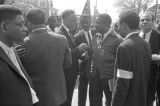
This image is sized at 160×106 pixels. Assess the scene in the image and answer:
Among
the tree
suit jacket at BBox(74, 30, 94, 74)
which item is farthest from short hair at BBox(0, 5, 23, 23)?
the tree

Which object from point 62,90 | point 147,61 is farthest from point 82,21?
point 147,61

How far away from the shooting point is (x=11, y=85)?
6.53 ft

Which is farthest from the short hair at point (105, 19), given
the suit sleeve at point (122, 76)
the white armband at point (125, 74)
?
the white armband at point (125, 74)

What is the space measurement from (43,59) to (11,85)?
4.52 feet

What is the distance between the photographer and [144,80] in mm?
3207

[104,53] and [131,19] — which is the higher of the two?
[131,19]

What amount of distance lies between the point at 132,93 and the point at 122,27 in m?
0.84

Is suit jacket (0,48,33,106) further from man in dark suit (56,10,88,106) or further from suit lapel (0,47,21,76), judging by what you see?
man in dark suit (56,10,88,106)

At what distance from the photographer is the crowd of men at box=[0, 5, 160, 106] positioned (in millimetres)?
2123

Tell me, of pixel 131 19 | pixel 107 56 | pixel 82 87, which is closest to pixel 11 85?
pixel 131 19

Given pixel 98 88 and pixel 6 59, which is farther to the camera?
pixel 98 88

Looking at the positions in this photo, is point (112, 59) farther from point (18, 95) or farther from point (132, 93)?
point (18, 95)

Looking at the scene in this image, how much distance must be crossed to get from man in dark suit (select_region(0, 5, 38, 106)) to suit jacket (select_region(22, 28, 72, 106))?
3.36ft

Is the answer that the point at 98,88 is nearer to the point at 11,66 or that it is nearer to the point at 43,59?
the point at 43,59
